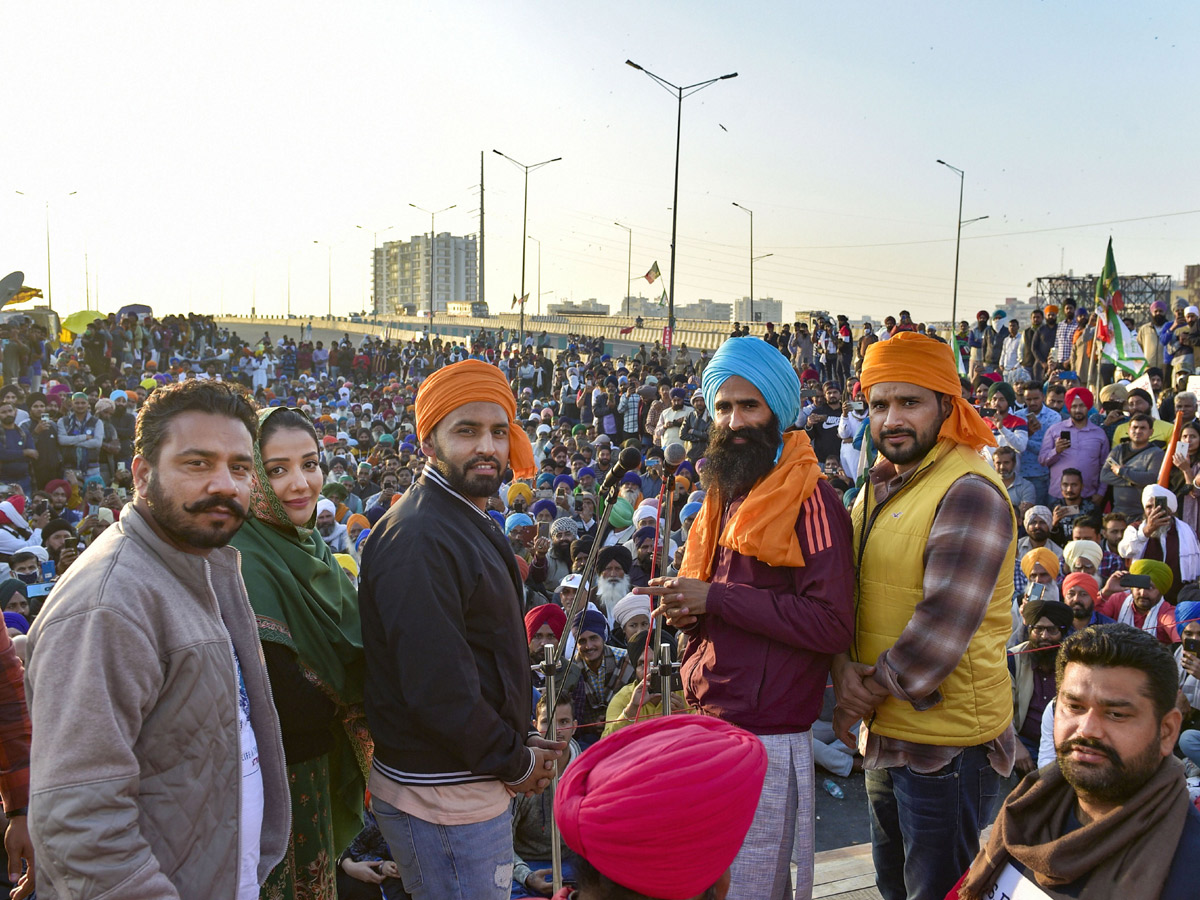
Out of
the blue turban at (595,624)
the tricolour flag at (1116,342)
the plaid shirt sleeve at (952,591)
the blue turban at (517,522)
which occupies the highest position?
the tricolour flag at (1116,342)

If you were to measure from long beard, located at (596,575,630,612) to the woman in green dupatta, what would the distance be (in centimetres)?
489

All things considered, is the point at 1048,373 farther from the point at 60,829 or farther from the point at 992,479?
the point at 60,829

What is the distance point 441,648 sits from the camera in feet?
8.27

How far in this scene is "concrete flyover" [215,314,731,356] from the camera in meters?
34.5

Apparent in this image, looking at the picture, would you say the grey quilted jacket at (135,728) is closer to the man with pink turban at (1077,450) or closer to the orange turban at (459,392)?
the orange turban at (459,392)

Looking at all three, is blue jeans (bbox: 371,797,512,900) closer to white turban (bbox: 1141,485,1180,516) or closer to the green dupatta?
the green dupatta

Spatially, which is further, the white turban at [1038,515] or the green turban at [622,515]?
the green turban at [622,515]

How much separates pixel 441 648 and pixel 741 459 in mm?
1147

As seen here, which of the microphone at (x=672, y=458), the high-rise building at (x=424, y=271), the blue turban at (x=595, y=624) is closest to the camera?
the microphone at (x=672, y=458)

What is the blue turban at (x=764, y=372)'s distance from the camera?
10.1ft

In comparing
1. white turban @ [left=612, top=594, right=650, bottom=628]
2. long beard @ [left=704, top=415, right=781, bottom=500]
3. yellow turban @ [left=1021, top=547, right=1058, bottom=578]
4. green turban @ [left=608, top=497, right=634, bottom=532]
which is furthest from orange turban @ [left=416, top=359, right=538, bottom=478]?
green turban @ [left=608, top=497, right=634, bottom=532]

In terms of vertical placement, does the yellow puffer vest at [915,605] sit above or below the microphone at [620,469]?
below

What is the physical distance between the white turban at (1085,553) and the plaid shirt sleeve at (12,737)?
7147mm

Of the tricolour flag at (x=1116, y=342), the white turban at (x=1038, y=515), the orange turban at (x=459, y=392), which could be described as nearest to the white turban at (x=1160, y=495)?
the white turban at (x=1038, y=515)
